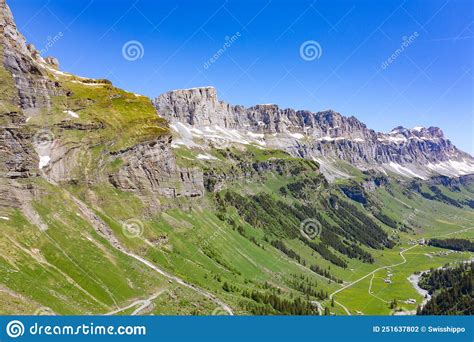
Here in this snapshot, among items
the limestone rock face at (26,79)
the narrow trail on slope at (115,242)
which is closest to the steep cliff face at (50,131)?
the limestone rock face at (26,79)

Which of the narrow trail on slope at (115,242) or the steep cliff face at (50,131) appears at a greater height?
the steep cliff face at (50,131)

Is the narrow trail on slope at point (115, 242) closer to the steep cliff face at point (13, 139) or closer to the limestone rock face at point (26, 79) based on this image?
the steep cliff face at point (13, 139)

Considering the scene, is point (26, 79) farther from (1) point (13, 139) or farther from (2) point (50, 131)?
(1) point (13, 139)

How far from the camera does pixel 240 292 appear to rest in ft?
625

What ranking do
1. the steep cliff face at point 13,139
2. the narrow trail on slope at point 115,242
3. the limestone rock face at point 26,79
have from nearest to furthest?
1. the steep cliff face at point 13,139
2. the narrow trail on slope at point 115,242
3. the limestone rock face at point 26,79

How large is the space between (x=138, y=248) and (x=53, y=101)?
73.6 metres

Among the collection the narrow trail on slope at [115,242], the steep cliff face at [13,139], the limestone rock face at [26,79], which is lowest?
the narrow trail on slope at [115,242]

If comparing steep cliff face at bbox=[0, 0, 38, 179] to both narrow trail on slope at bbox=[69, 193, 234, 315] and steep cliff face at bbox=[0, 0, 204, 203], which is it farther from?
narrow trail on slope at bbox=[69, 193, 234, 315]

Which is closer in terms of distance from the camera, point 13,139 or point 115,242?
point 13,139

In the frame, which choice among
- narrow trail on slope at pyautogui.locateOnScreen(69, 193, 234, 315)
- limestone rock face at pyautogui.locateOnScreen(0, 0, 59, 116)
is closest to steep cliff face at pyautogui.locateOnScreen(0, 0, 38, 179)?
limestone rock face at pyautogui.locateOnScreen(0, 0, 59, 116)

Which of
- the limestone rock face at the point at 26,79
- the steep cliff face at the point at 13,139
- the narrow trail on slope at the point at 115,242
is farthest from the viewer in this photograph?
the limestone rock face at the point at 26,79

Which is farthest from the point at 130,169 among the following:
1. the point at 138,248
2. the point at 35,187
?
the point at 35,187

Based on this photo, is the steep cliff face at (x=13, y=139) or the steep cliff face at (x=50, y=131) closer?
the steep cliff face at (x=13, y=139)

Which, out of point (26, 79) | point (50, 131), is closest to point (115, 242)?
point (50, 131)
